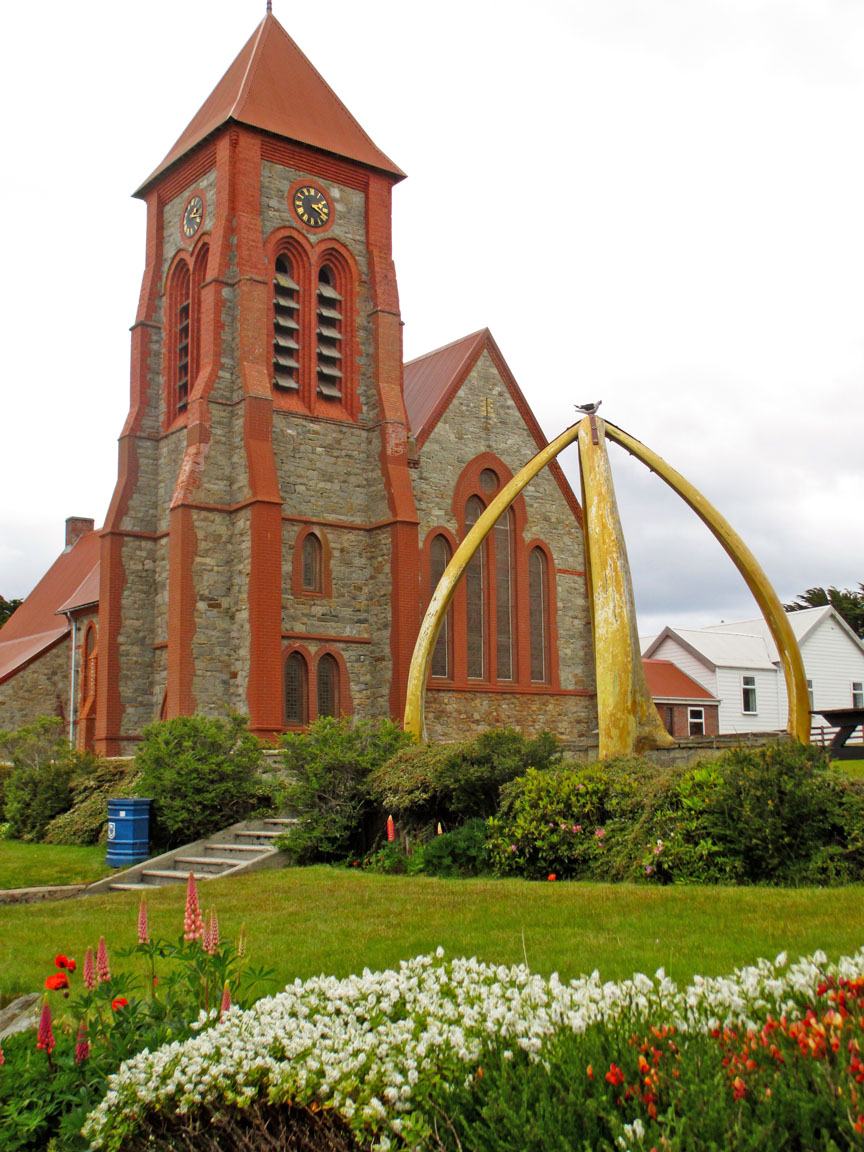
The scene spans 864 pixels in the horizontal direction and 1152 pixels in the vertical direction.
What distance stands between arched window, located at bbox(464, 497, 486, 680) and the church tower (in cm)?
291

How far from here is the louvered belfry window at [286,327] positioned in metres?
31.8

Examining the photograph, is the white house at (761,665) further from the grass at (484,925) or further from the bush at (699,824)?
the grass at (484,925)

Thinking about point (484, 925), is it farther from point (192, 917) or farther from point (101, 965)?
point (101, 965)

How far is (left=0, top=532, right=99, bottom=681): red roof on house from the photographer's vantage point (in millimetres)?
38969

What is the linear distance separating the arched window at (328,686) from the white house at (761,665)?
67.4 ft

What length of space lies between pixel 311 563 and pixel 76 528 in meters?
23.1

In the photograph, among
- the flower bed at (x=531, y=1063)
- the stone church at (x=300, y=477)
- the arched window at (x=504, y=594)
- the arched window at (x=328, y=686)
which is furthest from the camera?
the arched window at (x=504, y=594)

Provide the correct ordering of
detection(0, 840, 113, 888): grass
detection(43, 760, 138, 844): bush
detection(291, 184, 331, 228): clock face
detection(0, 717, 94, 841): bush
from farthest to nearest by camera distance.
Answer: detection(291, 184, 331, 228): clock face < detection(0, 717, 94, 841): bush < detection(43, 760, 138, 844): bush < detection(0, 840, 113, 888): grass

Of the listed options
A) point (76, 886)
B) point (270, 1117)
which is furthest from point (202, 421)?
point (270, 1117)

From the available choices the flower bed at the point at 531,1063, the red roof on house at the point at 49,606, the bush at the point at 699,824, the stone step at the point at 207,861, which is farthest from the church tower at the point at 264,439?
the flower bed at the point at 531,1063

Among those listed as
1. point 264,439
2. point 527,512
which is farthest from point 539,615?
point 264,439

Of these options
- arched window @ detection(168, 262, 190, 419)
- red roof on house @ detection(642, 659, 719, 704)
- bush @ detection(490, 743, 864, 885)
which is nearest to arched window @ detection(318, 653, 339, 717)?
arched window @ detection(168, 262, 190, 419)

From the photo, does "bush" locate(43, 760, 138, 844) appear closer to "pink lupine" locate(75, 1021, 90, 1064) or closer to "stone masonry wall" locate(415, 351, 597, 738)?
"stone masonry wall" locate(415, 351, 597, 738)

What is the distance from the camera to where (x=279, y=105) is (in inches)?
1298
